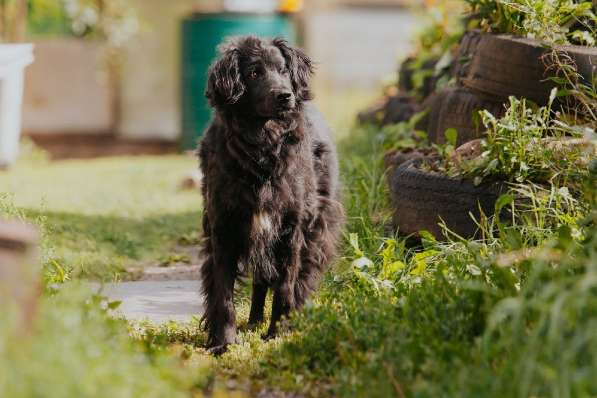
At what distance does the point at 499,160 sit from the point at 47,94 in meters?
8.39

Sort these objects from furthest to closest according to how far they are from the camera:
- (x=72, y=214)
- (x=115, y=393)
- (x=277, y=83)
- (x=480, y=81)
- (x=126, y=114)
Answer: (x=126, y=114) → (x=72, y=214) → (x=480, y=81) → (x=277, y=83) → (x=115, y=393)

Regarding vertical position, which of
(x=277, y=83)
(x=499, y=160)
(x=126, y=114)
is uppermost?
(x=277, y=83)

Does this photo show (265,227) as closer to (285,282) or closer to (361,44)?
(285,282)

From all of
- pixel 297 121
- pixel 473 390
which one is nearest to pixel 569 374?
pixel 473 390

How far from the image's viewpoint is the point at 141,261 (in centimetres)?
580

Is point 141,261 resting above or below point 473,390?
below

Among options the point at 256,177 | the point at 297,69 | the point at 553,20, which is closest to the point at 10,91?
the point at 297,69

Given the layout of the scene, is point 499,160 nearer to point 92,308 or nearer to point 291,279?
point 291,279

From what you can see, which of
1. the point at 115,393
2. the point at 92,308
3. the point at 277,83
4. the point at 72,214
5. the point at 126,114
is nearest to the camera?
the point at 115,393

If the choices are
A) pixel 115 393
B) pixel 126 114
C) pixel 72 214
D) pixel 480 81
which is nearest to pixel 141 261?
pixel 72 214

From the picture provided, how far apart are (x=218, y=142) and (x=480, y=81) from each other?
74.0 inches

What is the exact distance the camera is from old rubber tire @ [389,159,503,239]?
4613 millimetres

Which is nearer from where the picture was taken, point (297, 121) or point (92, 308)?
point (92, 308)

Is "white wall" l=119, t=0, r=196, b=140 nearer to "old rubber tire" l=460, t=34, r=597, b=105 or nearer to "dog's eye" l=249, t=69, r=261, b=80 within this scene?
"old rubber tire" l=460, t=34, r=597, b=105
